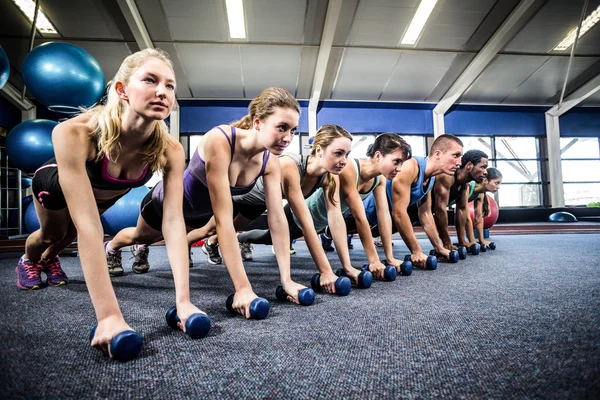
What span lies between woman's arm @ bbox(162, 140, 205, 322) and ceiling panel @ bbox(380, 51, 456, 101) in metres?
6.96

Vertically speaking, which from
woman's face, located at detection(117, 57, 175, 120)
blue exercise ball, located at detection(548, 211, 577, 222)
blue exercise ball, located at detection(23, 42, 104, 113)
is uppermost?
blue exercise ball, located at detection(23, 42, 104, 113)

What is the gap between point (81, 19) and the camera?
19.0 ft

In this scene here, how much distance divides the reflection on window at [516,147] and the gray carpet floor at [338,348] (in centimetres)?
935

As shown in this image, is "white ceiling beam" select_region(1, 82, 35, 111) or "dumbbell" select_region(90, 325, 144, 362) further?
"white ceiling beam" select_region(1, 82, 35, 111)

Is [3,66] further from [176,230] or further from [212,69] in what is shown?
[212,69]

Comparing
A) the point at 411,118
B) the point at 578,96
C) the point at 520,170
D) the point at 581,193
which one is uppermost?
the point at 578,96

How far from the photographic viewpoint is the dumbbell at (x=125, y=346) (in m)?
0.83

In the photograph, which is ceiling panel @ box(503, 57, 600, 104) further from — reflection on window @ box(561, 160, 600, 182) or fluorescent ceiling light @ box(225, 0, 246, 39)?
fluorescent ceiling light @ box(225, 0, 246, 39)

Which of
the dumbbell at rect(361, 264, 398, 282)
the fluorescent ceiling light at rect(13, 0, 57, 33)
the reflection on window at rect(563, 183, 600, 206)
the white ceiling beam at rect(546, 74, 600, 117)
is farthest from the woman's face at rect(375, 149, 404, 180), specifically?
the reflection on window at rect(563, 183, 600, 206)

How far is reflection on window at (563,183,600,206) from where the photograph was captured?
9.49 m

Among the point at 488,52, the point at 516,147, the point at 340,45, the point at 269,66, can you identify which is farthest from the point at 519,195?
the point at 269,66

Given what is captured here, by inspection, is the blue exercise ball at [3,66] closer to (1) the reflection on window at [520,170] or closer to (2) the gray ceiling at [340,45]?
(2) the gray ceiling at [340,45]

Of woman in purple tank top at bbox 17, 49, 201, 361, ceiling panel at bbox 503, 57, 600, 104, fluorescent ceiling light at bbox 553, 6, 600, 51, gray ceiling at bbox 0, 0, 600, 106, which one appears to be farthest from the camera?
→ ceiling panel at bbox 503, 57, 600, 104

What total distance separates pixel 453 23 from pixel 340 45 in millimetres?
2006
